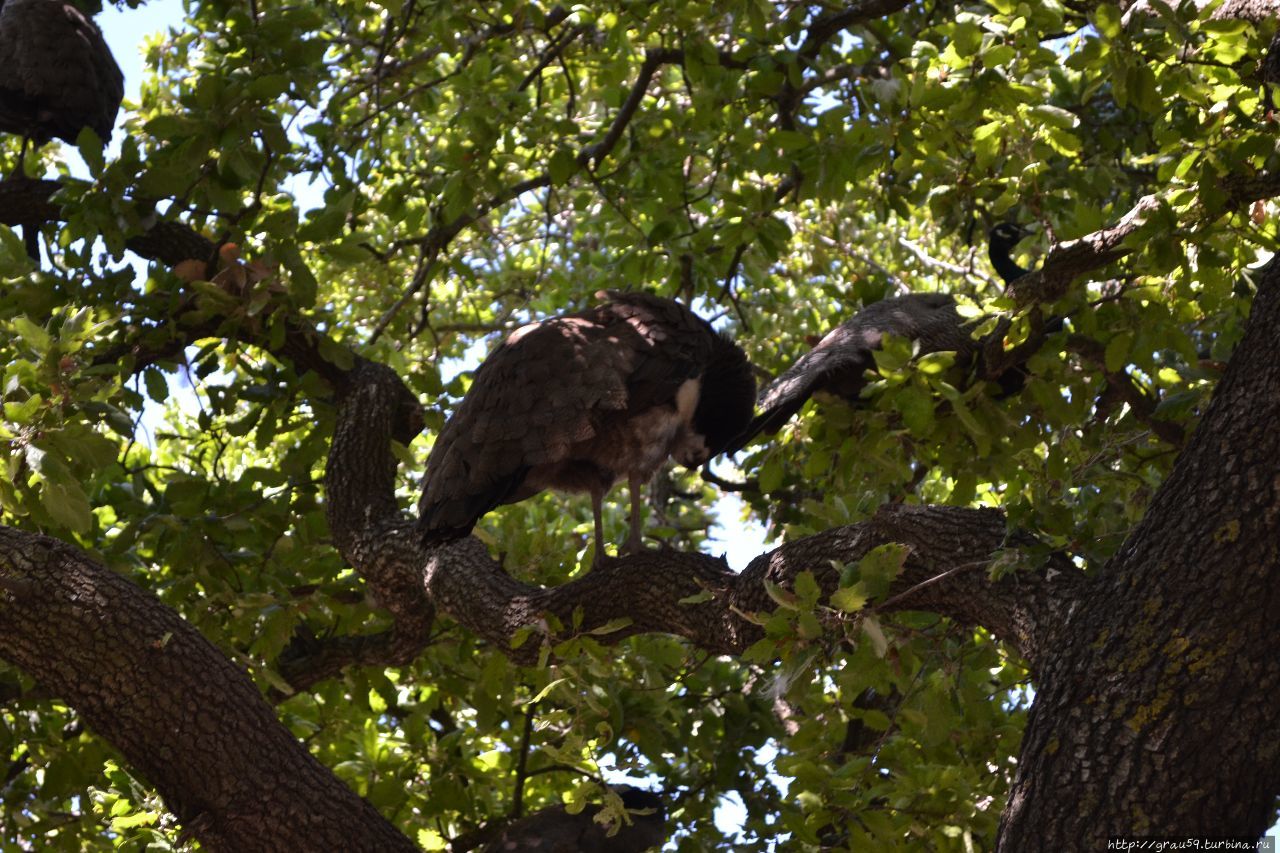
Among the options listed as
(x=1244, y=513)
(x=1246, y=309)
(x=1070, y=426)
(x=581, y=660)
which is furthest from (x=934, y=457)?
(x=1244, y=513)

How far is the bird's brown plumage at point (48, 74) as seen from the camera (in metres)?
5.70

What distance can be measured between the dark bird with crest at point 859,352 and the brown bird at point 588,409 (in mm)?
235

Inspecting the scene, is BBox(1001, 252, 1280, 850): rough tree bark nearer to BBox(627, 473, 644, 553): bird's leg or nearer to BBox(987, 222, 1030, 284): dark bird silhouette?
BBox(627, 473, 644, 553): bird's leg

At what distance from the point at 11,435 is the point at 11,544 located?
0.34 m

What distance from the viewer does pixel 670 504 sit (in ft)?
26.2

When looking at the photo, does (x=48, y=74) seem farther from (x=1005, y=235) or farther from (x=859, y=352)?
(x=1005, y=235)

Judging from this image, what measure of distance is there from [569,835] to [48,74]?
3775mm

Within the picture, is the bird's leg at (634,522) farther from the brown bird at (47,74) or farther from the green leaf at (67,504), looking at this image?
the brown bird at (47,74)

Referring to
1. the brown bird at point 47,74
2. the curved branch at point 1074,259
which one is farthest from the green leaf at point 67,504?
the brown bird at point 47,74

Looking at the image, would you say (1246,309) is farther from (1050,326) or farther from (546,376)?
(546,376)

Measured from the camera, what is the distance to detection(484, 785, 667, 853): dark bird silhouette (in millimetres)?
4320

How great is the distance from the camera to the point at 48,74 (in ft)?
18.7

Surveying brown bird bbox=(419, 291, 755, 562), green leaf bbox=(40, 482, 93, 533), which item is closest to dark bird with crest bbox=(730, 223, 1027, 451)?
brown bird bbox=(419, 291, 755, 562)

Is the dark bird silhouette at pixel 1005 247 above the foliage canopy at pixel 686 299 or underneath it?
above
